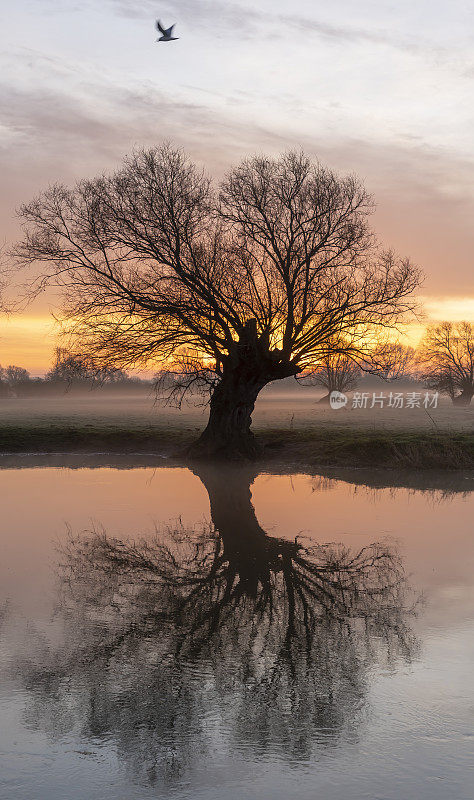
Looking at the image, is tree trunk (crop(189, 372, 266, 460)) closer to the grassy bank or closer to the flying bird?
the grassy bank

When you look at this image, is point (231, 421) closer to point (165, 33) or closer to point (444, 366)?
point (165, 33)

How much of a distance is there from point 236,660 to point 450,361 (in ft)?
317

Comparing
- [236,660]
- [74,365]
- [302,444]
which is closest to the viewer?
[236,660]

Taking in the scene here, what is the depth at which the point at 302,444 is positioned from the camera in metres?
30.4

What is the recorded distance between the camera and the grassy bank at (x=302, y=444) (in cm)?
2697

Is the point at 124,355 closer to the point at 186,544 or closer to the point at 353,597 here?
the point at 186,544

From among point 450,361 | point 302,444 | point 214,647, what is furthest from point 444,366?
point 214,647

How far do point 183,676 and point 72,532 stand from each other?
7.95 meters

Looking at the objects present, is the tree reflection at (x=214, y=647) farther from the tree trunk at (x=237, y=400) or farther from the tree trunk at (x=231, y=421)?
the tree trunk at (x=231, y=421)

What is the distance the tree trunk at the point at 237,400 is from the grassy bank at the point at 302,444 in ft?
3.97

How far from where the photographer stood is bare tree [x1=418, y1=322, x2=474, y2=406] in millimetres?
97312

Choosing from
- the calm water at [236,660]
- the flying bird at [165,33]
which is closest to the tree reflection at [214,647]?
the calm water at [236,660]

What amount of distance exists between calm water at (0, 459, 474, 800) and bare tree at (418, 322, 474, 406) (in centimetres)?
8433

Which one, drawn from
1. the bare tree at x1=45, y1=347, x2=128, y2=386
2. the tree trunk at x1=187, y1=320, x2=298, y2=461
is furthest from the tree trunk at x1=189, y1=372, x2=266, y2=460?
the bare tree at x1=45, y1=347, x2=128, y2=386
